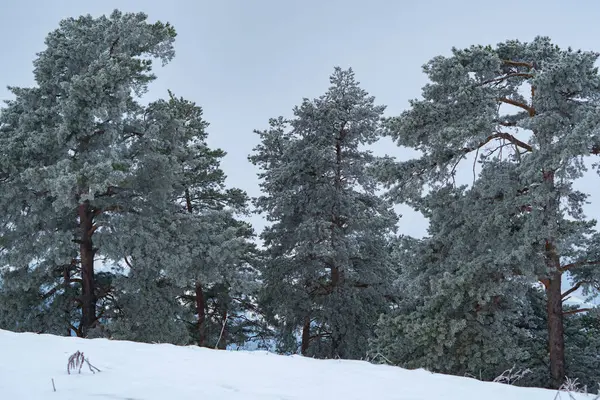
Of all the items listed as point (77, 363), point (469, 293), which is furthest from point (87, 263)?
point (77, 363)

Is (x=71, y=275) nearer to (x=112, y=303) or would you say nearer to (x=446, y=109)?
(x=112, y=303)

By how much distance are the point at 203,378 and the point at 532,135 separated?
9.25 m

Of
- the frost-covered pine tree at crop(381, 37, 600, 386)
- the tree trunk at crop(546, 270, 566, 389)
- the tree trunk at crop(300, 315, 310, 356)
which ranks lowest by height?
the tree trunk at crop(300, 315, 310, 356)

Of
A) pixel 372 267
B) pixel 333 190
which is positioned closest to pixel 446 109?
pixel 333 190

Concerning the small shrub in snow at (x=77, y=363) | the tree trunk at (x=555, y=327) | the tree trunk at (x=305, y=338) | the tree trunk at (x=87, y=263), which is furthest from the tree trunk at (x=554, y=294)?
the tree trunk at (x=87, y=263)

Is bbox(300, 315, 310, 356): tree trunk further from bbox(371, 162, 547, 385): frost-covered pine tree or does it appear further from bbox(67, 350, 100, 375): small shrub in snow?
bbox(67, 350, 100, 375): small shrub in snow

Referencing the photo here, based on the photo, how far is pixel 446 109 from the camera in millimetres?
10641

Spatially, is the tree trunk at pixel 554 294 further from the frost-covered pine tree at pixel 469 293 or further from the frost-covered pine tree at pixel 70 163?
the frost-covered pine tree at pixel 70 163

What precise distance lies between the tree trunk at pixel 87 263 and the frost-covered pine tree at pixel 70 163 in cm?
3

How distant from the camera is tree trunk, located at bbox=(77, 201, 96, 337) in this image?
14289mm

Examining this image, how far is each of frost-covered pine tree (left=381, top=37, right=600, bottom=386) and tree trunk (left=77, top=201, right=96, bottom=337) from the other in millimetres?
9002

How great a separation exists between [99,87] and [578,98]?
438 inches

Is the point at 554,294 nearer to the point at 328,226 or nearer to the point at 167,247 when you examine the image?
the point at 328,226

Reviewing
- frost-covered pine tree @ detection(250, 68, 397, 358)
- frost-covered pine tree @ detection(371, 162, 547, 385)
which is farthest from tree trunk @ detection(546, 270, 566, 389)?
frost-covered pine tree @ detection(250, 68, 397, 358)
